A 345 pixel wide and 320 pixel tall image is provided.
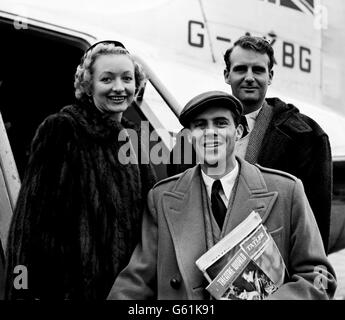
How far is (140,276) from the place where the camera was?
6.04ft

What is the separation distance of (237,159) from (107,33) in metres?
1.11

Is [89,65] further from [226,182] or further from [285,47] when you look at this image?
[285,47]

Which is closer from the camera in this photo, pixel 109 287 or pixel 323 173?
pixel 109 287

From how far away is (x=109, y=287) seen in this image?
76.5 inches

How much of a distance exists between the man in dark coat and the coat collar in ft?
0.91

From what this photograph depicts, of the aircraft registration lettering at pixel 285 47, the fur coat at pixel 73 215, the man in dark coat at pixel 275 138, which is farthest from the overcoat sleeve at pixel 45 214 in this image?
the aircraft registration lettering at pixel 285 47

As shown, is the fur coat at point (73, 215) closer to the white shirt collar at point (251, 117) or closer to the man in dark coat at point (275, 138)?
the man in dark coat at point (275, 138)

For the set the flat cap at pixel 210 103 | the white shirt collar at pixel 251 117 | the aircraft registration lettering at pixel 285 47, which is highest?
the aircraft registration lettering at pixel 285 47

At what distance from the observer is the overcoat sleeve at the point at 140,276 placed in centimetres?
183

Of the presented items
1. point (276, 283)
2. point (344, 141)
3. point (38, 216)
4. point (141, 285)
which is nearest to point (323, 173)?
point (276, 283)

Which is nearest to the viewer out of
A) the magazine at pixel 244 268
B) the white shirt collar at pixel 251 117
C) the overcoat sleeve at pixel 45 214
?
the magazine at pixel 244 268

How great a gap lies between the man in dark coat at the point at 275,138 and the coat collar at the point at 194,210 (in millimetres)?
276

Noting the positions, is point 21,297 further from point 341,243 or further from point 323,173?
point 341,243

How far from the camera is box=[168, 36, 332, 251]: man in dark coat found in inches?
85.0
